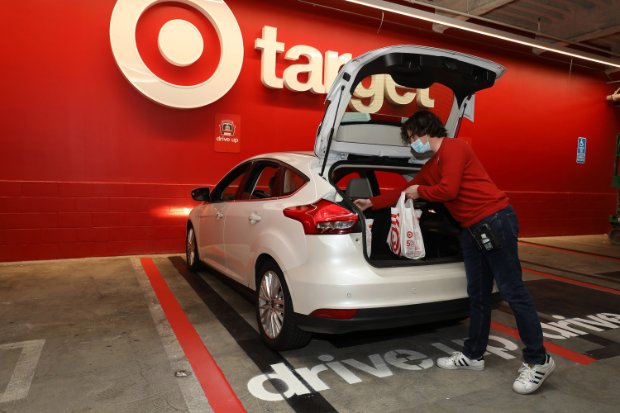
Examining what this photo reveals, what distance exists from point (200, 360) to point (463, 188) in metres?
1.97

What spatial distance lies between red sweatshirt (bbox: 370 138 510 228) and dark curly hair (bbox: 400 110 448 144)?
0.08 metres

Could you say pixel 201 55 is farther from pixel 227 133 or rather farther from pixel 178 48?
pixel 227 133

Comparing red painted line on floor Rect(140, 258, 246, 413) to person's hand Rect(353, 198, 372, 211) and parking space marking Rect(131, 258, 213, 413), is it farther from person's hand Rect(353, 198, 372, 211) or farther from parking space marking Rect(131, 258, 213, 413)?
person's hand Rect(353, 198, 372, 211)

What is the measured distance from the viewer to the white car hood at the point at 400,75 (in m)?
2.66

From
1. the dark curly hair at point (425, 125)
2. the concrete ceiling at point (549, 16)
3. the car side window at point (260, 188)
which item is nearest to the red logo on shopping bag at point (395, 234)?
the dark curly hair at point (425, 125)

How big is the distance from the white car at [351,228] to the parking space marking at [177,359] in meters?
0.58

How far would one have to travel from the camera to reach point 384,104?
319 cm

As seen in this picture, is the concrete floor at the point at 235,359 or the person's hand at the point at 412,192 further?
the person's hand at the point at 412,192

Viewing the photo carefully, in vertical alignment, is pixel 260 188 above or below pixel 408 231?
above

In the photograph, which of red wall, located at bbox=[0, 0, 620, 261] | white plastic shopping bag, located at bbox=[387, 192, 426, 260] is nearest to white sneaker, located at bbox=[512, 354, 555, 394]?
white plastic shopping bag, located at bbox=[387, 192, 426, 260]

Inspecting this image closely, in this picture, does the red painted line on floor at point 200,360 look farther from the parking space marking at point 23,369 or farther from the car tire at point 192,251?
Result: the parking space marking at point 23,369

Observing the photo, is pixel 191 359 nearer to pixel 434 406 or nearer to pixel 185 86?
pixel 434 406

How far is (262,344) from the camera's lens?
3041 mm

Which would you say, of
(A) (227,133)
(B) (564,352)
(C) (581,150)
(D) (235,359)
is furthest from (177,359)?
(C) (581,150)
